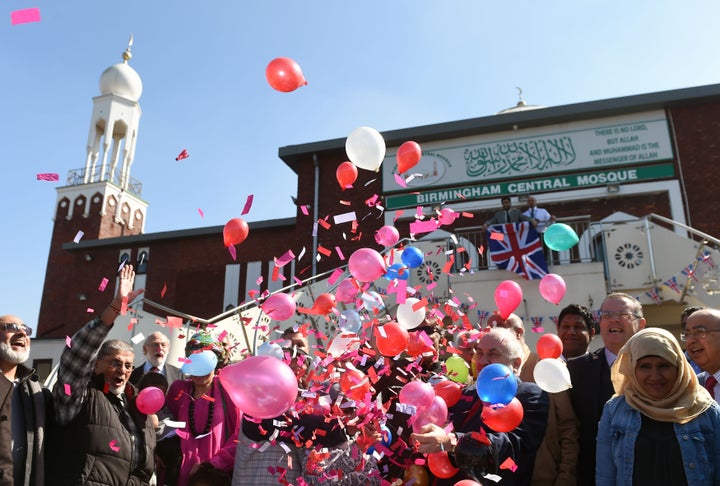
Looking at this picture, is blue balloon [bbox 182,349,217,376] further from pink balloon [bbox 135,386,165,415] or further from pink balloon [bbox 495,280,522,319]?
pink balloon [bbox 495,280,522,319]

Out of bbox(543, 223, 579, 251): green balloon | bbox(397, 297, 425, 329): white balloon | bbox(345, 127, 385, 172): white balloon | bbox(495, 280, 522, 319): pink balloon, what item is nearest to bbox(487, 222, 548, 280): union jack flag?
bbox(543, 223, 579, 251): green balloon

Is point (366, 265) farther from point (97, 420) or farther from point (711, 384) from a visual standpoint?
point (711, 384)

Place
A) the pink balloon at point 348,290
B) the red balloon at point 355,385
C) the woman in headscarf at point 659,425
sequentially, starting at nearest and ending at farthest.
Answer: the woman in headscarf at point 659,425 < the red balloon at point 355,385 < the pink balloon at point 348,290

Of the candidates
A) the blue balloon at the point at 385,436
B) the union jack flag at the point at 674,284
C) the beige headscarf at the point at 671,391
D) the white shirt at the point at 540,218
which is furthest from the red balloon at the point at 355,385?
the union jack flag at the point at 674,284

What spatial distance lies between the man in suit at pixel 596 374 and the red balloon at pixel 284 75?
9.15 feet

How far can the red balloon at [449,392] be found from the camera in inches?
143

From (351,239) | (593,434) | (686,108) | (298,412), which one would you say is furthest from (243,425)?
(686,108)

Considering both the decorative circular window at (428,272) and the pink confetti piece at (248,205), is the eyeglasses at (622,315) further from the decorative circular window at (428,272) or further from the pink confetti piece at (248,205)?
the decorative circular window at (428,272)

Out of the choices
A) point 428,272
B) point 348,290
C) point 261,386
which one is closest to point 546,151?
point 428,272

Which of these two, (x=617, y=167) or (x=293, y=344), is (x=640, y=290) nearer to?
(x=617, y=167)

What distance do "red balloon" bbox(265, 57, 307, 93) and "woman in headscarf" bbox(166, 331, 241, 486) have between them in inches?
82.7

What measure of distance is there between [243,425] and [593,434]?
6.75ft

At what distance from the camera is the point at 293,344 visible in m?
5.18

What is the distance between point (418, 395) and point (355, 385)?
0.45 m
